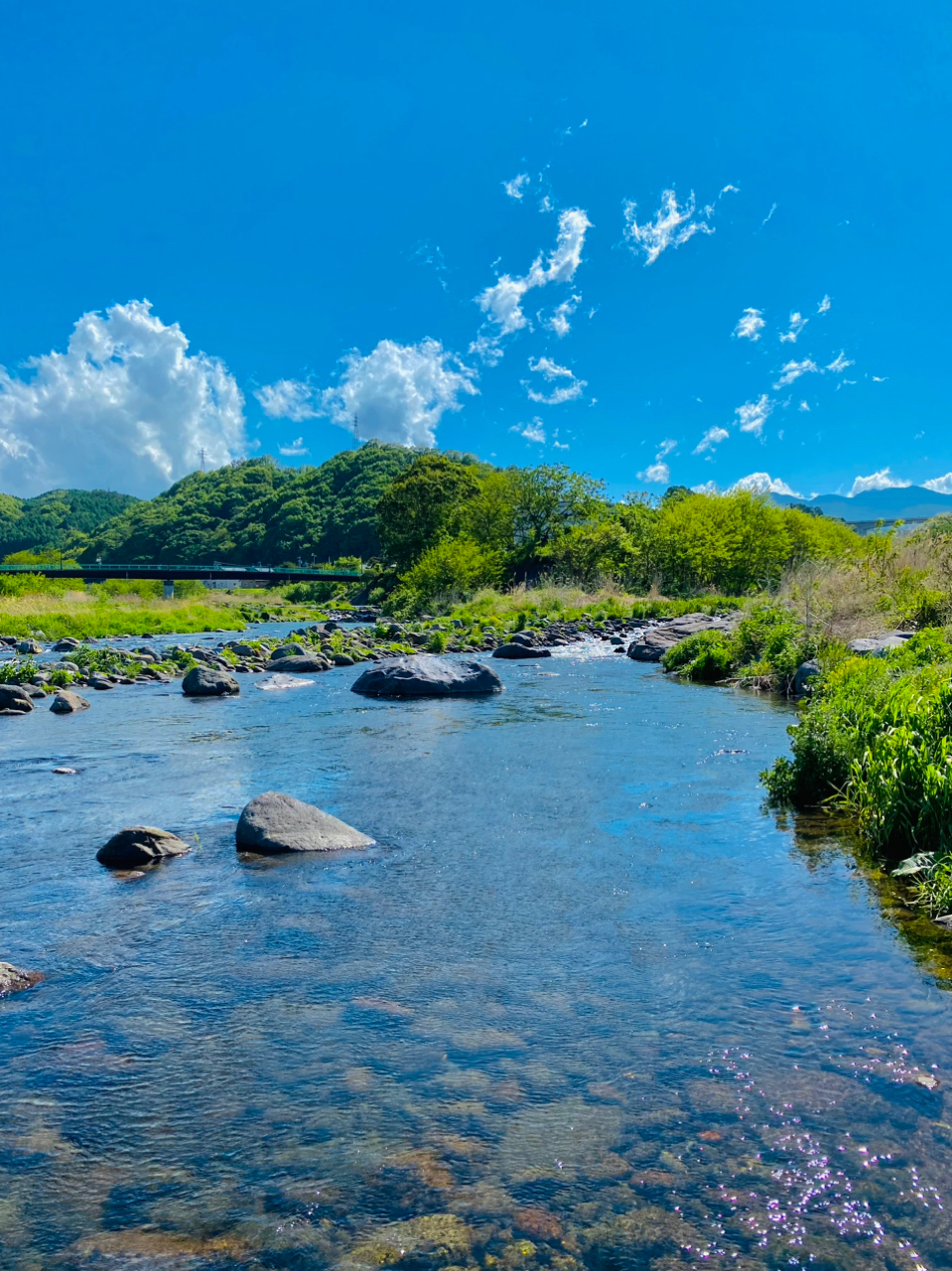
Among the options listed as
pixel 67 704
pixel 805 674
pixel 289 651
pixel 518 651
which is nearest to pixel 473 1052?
pixel 805 674

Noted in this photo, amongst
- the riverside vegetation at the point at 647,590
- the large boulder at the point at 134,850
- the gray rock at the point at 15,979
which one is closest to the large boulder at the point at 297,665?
the riverside vegetation at the point at 647,590

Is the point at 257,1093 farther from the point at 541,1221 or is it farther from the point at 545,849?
the point at 545,849

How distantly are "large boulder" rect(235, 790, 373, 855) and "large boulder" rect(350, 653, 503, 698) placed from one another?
1213cm

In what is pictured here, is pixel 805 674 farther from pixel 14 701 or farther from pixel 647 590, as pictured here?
pixel 647 590

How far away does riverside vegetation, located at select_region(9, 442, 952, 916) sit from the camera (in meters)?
9.80

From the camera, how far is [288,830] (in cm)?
956

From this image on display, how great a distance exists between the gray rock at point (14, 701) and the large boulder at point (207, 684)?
383 centimetres

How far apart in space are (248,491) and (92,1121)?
166 meters

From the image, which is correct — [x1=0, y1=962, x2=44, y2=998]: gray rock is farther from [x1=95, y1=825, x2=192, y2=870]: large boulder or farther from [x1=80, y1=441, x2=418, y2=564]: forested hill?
[x1=80, y1=441, x2=418, y2=564]: forested hill

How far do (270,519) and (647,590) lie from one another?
98.5 meters

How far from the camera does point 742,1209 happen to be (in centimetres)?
390

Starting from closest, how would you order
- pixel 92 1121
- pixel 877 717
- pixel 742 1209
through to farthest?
pixel 742 1209 → pixel 92 1121 → pixel 877 717

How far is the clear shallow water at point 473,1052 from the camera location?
3.84m

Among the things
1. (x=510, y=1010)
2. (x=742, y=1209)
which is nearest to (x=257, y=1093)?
(x=510, y=1010)
